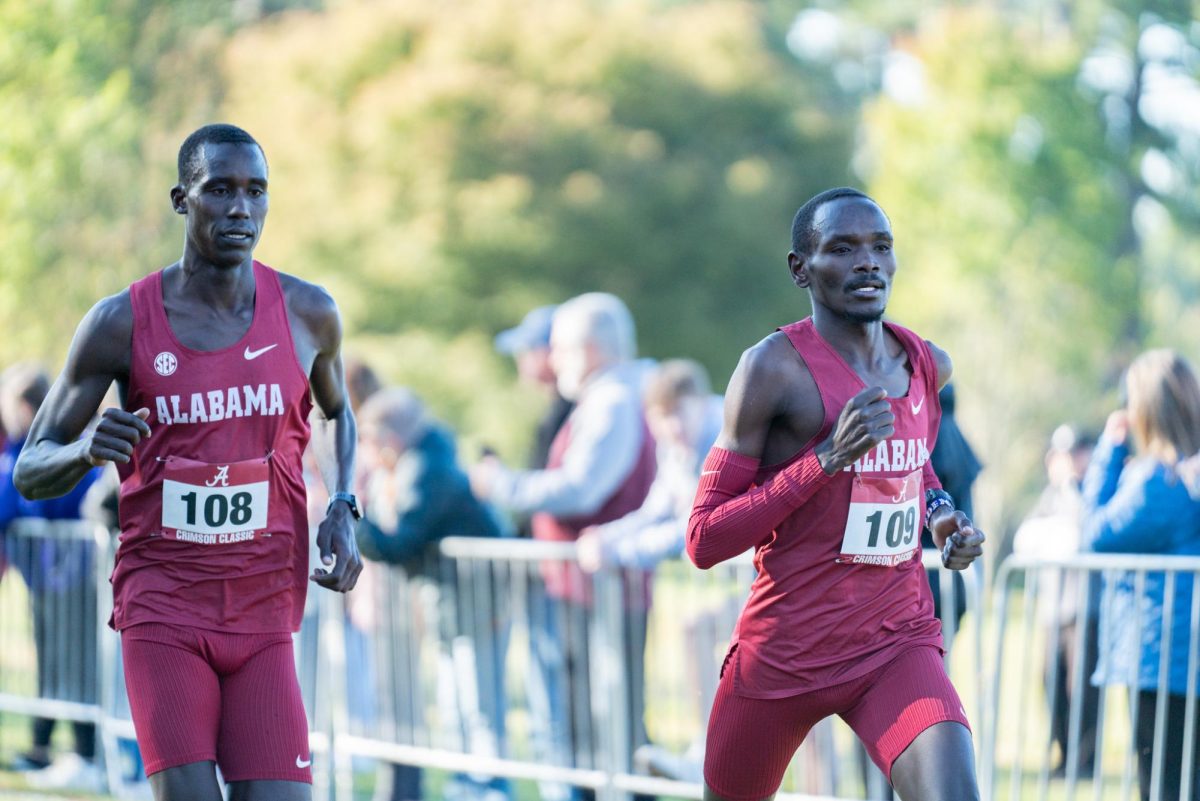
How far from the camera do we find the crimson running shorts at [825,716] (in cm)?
421

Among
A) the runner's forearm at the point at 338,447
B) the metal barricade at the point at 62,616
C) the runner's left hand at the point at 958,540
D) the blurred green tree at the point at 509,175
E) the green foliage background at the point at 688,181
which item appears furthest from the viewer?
the blurred green tree at the point at 509,175

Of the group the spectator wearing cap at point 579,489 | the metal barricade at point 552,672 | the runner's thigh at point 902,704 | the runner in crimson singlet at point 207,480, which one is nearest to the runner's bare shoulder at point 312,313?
the runner in crimson singlet at point 207,480

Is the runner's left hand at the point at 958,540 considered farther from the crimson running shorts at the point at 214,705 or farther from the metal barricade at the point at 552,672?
the metal barricade at the point at 552,672

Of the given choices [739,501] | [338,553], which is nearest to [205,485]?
[338,553]

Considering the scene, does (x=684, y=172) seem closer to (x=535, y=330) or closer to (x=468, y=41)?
(x=468, y=41)

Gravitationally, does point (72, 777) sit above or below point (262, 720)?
below

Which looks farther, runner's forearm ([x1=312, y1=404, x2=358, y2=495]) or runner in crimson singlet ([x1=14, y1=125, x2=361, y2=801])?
runner's forearm ([x1=312, y1=404, x2=358, y2=495])

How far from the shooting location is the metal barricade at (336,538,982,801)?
7461 mm

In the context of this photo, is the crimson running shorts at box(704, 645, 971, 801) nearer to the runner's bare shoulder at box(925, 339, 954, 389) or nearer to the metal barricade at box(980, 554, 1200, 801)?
the runner's bare shoulder at box(925, 339, 954, 389)

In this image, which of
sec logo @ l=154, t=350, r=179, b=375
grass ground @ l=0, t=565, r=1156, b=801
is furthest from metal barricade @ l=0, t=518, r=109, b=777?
sec logo @ l=154, t=350, r=179, b=375

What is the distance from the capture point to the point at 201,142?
14.7 ft

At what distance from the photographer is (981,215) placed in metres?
30.0

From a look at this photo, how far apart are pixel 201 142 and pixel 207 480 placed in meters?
0.91

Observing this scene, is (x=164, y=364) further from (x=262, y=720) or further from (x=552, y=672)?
(x=552, y=672)
